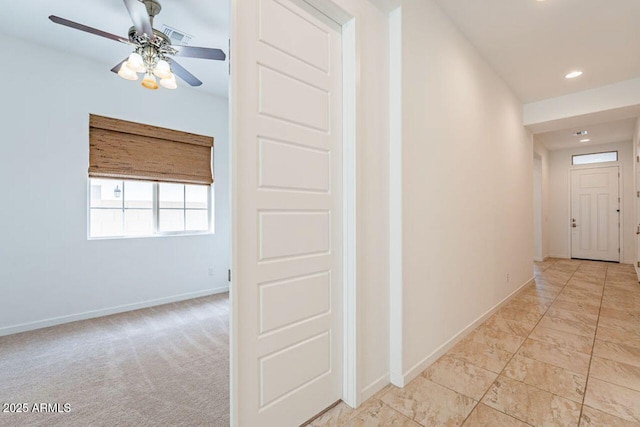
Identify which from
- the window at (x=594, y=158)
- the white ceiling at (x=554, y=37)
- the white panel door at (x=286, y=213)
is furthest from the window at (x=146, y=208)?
the window at (x=594, y=158)

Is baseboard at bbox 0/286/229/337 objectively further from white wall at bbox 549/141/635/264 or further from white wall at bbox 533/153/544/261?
white wall at bbox 549/141/635/264

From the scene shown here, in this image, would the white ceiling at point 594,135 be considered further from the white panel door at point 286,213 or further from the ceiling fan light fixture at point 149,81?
the ceiling fan light fixture at point 149,81

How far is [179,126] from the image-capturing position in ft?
13.6

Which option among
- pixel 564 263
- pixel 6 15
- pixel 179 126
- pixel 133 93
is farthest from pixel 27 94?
pixel 564 263

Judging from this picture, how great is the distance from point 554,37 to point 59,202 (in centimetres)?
547

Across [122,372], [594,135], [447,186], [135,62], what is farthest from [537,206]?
[122,372]

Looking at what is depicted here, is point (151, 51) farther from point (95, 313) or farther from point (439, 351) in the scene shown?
point (439, 351)

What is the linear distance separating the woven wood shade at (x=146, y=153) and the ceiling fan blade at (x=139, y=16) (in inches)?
73.0

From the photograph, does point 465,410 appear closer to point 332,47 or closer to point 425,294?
point 425,294

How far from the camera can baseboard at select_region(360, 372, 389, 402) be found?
1.83 m

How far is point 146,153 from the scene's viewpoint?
3.83 metres

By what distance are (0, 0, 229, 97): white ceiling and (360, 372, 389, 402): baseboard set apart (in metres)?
3.24

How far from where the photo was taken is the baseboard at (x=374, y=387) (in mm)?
1835

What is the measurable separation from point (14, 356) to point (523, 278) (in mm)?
5929
